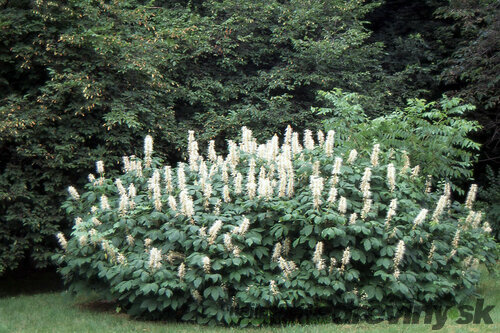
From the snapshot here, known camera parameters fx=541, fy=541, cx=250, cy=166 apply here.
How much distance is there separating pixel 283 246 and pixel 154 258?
1.57 m

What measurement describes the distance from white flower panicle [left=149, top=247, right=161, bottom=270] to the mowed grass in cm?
72

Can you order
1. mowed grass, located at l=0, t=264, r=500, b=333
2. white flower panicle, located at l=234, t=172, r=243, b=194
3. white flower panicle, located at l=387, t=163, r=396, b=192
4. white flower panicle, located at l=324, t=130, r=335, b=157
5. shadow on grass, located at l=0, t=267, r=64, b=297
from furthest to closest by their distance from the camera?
shadow on grass, located at l=0, t=267, r=64, b=297 < white flower panicle, located at l=324, t=130, r=335, b=157 < white flower panicle, located at l=234, t=172, r=243, b=194 < white flower panicle, located at l=387, t=163, r=396, b=192 < mowed grass, located at l=0, t=264, r=500, b=333

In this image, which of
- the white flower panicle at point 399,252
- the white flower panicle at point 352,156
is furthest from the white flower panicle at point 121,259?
the white flower panicle at point 399,252

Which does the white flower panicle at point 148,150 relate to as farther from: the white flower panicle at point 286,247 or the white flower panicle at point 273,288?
the white flower panicle at point 273,288

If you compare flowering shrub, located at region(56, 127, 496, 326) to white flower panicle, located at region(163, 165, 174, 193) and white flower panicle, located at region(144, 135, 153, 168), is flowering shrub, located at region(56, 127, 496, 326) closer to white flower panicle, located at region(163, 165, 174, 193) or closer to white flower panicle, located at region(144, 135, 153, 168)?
white flower panicle, located at region(163, 165, 174, 193)

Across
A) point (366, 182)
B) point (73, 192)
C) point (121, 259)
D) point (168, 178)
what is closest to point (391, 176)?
point (366, 182)

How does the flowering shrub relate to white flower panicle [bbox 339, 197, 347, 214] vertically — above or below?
below

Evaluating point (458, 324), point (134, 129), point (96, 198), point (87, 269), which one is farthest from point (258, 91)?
point (458, 324)

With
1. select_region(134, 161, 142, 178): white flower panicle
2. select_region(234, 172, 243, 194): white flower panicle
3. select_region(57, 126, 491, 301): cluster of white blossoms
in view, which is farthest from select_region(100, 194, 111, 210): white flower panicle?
select_region(234, 172, 243, 194): white flower panicle

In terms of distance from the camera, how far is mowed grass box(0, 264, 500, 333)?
235 inches

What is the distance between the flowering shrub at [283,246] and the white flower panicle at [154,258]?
0.5 inches

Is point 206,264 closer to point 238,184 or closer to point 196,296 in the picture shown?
point 196,296

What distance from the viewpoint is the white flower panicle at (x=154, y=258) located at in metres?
6.20

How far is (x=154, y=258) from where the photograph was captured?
20.4 ft
